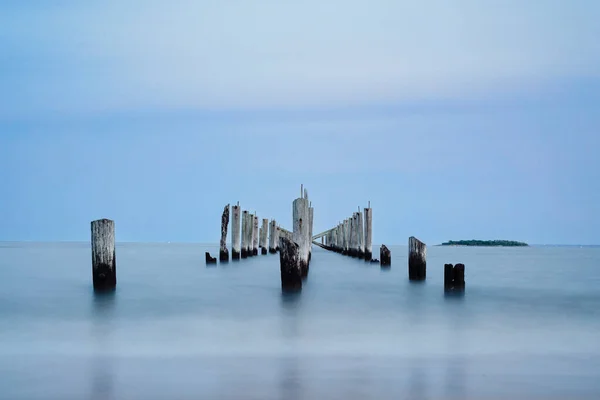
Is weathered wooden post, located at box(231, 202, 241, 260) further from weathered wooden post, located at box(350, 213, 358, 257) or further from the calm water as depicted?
the calm water

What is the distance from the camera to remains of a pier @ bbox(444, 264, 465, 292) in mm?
13953

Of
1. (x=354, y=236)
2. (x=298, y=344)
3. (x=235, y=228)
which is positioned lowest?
(x=298, y=344)

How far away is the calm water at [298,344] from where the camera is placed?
566cm

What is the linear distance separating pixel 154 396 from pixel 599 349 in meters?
4.73

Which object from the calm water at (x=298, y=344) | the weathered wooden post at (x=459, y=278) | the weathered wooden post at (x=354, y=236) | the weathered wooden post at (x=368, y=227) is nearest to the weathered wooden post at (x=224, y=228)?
the weathered wooden post at (x=368, y=227)

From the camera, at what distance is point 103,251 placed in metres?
11.9

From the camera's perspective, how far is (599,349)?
7.89m

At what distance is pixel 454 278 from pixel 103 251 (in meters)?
6.33

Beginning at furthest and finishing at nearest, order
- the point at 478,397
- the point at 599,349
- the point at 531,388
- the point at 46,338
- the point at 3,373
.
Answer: the point at 46,338, the point at 599,349, the point at 3,373, the point at 531,388, the point at 478,397

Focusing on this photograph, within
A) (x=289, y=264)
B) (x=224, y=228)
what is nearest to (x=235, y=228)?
(x=224, y=228)

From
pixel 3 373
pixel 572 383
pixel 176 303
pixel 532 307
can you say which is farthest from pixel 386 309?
pixel 3 373

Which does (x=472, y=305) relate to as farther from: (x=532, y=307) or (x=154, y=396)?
(x=154, y=396)

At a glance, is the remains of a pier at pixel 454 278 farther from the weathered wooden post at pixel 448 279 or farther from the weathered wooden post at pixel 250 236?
the weathered wooden post at pixel 250 236

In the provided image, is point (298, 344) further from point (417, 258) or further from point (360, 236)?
point (360, 236)
